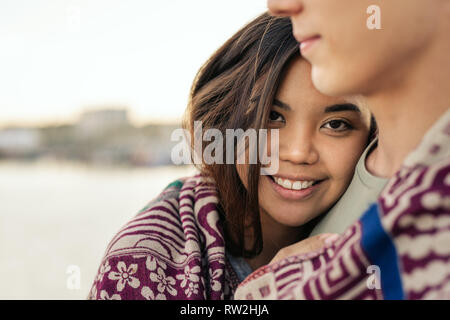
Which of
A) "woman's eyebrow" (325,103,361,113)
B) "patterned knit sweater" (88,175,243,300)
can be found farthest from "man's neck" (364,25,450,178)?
"patterned knit sweater" (88,175,243,300)

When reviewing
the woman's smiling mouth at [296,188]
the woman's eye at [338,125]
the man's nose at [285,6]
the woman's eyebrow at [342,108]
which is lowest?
the woman's smiling mouth at [296,188]

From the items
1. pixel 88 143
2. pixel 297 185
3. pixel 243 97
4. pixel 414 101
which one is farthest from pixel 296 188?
pixel 88 143

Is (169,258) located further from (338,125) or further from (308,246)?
(338,125)

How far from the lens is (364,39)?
Result: 0.74 m

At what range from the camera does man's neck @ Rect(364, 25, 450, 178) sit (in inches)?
29.9

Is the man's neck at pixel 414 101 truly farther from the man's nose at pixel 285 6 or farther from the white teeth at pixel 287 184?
the white teeth at pixel 287 184

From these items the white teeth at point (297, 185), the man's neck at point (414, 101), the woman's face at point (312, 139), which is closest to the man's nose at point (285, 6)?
the man's neck at point (414, 101)

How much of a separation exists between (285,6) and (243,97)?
1.69 ft

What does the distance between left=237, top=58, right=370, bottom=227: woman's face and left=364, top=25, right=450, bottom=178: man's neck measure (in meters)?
0.32

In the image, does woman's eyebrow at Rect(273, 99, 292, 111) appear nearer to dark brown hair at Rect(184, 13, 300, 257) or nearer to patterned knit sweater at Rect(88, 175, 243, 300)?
dark brown hair at Rect(184, 13, 300, 257)

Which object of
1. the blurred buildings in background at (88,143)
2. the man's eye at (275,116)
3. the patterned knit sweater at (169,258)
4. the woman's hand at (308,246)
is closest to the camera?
the woman's hand at (308,246)

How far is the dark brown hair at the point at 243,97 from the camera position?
123cm

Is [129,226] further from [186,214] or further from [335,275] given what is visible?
[335,275]
